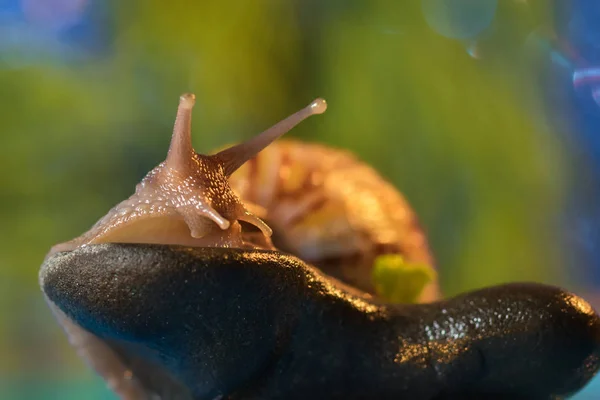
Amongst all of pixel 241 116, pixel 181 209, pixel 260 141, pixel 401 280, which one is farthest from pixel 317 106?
pixel 241 116

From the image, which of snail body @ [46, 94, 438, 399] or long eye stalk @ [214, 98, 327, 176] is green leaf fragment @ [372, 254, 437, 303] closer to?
snail body @ [46, 94, 438, 399]

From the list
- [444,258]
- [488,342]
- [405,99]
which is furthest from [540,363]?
[405,99]

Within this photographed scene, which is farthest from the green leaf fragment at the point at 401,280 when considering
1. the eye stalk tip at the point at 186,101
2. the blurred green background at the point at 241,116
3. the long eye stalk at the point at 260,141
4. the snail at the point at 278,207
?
the blurred green background at the point at 241,116

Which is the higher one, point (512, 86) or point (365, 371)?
point (512, 86)

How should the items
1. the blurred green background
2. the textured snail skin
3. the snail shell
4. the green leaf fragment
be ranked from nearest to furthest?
the textured snail skin
the green leaf fragment
the snail shell
the blurred green background

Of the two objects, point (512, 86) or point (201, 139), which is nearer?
point (512, 86)

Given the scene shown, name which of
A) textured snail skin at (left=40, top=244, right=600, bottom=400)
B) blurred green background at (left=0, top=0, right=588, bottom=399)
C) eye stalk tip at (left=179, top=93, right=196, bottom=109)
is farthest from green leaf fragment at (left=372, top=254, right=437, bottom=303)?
blurred green background at (left=0, top=0, right=588, bottom=399)

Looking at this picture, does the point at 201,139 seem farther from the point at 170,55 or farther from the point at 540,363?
the point at 540,363

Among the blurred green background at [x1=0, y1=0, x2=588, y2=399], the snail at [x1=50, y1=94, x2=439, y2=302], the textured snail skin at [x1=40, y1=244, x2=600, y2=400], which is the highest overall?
the blurred green background at [x1=0, y1=0, x2=588, y2=399]

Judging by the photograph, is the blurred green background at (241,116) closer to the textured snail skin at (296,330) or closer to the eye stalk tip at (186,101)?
the textured snail skin at (296,330)
